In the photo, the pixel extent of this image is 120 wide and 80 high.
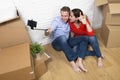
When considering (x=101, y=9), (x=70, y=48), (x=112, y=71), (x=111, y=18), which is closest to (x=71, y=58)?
(x=70, y=48)

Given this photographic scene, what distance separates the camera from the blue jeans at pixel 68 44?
2.21 metres

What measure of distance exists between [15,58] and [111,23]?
1.30 metres

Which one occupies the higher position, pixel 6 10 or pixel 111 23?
pixel 6 10

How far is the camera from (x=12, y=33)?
2.02m

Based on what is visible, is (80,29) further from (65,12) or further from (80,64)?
(80,64)

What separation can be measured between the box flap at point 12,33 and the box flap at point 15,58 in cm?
8

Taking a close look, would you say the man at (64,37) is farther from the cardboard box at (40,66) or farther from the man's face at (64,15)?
the cardboard box at (40,66)

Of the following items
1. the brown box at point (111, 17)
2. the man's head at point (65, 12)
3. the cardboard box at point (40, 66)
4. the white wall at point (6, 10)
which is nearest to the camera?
the white wall at point (6, 10)

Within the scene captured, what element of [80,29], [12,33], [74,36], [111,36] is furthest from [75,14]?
[12,33]

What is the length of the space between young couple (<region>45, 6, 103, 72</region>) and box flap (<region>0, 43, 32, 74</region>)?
49cm

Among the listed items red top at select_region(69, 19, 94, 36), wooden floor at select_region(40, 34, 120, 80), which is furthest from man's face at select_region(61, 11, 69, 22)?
wooden floor at select_region(40, 34, 120, 80)

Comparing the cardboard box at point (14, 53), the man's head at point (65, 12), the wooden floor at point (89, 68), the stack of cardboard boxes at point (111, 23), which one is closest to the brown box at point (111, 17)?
the stack of cardboard boxes at point (111, 23)

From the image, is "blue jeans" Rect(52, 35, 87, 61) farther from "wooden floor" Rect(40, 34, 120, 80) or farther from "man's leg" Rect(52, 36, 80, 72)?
"wooden floor" Rect(40, 34, 120, 80)

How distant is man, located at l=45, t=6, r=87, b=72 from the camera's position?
2.17 metres
